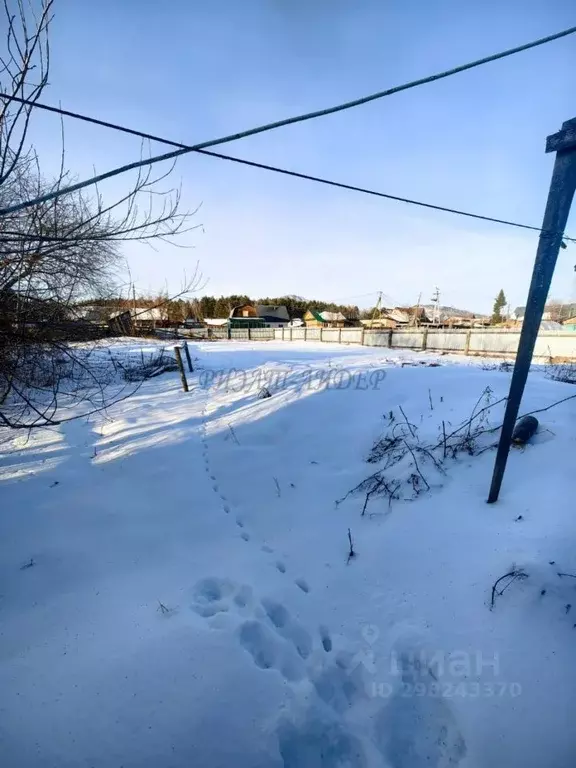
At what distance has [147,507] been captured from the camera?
390 cm

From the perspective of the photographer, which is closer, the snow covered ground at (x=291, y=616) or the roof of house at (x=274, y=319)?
the snow covered ground at (x=291, y=616)

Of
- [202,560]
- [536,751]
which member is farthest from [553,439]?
[202,560]

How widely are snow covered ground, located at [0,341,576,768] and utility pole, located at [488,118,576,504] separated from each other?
3.53 ft

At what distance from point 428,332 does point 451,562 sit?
20.7 metres

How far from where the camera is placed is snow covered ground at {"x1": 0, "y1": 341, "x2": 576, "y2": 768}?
1.78 metres

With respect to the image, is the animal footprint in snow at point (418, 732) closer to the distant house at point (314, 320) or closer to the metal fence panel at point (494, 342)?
the metal fence panel at point (494, 342)

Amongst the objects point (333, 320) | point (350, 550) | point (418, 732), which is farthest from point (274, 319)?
point (418, 732)

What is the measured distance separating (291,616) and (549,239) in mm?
3252

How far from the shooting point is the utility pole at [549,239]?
7.50ft

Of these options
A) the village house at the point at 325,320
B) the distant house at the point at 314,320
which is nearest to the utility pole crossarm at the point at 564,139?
the distant house at the point at 314,320

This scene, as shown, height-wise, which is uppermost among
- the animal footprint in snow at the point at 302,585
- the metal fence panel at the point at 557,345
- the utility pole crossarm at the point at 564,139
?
the utility pole crossarm at the point at 564,139

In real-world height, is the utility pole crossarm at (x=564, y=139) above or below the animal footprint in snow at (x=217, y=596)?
above

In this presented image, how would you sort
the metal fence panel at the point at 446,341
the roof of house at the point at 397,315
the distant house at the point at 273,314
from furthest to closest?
the roof of house at the point at 397,315, the distant house at the point at 273,314, the metal fence panel at the point at 446,341

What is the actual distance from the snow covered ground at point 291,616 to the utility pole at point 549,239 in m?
1.08
